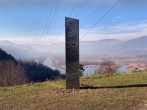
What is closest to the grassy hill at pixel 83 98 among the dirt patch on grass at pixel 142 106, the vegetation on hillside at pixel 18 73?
the dirt patch on grass at pixel 142 106

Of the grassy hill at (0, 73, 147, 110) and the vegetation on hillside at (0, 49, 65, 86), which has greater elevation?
the vegetation on hillside at (0, 49, 65, 86)

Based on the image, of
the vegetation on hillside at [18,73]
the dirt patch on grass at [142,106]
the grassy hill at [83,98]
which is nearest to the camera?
the dirt patch on grass at [142,106]

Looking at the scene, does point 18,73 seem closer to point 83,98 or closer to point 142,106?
point 83,98

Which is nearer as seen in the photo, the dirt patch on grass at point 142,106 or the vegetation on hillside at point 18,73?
the dirt patch on grass at point 142,106

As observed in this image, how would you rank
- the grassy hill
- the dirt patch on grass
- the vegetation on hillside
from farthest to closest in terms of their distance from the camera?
the vegetation on hillside → the grassy hill → the dirt patch on grass

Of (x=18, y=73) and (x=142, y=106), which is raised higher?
(x=18, y=73)

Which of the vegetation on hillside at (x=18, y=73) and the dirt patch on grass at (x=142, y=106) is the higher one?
the vegetation on hillside at (x=18, y=73)

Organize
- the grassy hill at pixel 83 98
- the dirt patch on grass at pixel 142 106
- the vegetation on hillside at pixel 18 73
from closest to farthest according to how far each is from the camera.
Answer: the dirt patch on grass at pixel 142 106, the grassy hill at pixel 83 98, the vegetation on hillside at pixel 18 73

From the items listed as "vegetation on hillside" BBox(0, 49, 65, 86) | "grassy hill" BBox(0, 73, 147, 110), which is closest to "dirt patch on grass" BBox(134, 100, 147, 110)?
"grassy hill" BBox(0, 73, 147, 110)

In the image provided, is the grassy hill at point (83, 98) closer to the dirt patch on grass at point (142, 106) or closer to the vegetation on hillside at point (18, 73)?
the dirt patch on grass at point (142, 106)

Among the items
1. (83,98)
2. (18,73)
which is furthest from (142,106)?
(18,73)

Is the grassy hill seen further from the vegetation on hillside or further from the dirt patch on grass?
the vegetation on hillside

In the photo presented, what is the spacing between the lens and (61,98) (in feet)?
41.1

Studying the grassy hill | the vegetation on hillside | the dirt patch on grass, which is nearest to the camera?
the dirt patch on grass
